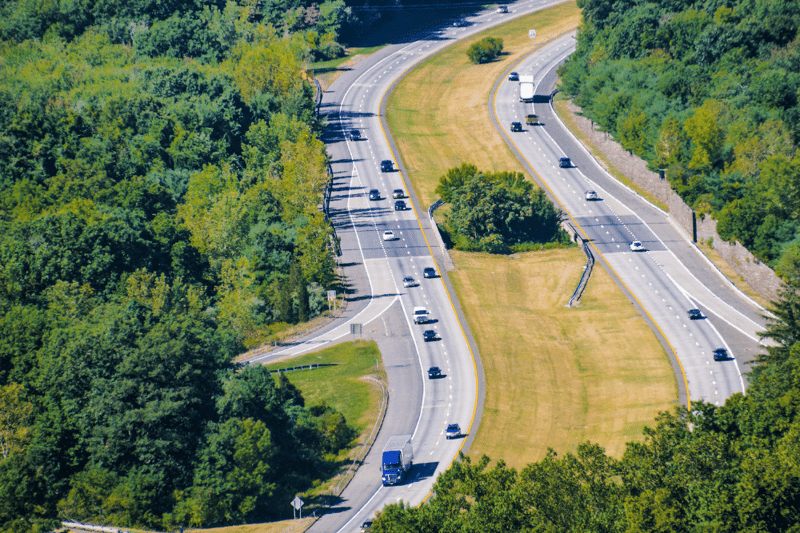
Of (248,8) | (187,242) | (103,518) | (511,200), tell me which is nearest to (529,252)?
(511,200)

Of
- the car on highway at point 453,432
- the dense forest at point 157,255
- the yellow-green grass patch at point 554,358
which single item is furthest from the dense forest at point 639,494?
the car on highway at point 453,432

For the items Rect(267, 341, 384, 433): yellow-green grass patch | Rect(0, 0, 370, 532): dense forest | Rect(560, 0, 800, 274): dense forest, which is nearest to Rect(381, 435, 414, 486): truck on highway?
Rect(0, 0, 370, 532): dense forest

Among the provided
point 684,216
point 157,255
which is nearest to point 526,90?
point 684,216

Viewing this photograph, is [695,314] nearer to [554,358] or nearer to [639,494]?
[554,358]

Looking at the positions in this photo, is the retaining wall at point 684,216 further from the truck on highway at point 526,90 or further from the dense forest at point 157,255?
the dense forest at point 157,255

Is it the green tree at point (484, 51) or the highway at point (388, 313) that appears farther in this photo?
the green tree at point (484, 51)

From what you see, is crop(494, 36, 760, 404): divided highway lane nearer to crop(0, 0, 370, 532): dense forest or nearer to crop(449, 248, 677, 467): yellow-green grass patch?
crop(449, 248, 677, 467): yellow-green grass patch

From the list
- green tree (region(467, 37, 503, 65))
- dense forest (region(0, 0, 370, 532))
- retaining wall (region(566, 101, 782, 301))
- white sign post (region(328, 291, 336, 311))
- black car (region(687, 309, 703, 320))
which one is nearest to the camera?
dense forest (region(0, 0, 370, 532))
